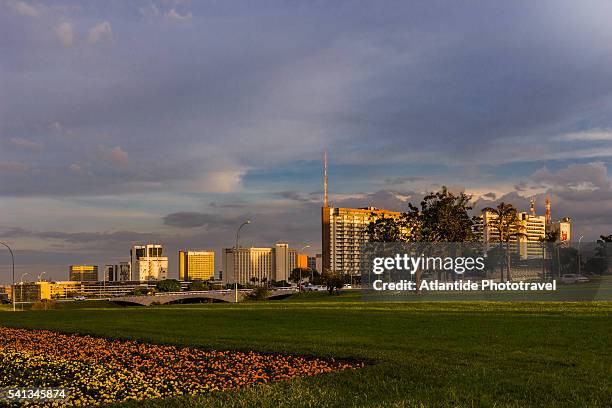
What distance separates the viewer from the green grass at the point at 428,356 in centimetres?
986

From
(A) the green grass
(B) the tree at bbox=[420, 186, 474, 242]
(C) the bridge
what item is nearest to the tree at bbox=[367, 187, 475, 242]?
(B) the tree at bbox=[420, 186, 474, 242]

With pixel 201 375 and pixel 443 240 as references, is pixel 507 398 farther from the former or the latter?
pixel 443 240

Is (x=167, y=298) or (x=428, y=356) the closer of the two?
(x=428, y=356)

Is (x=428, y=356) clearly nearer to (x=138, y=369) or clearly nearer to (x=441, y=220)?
(x=138, y=369)

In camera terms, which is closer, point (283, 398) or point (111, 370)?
point (283, 398)

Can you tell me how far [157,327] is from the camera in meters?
24.1

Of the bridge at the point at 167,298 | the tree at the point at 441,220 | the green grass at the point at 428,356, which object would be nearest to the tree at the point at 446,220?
the tree at the point at 441,220

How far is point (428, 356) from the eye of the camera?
1402 cm

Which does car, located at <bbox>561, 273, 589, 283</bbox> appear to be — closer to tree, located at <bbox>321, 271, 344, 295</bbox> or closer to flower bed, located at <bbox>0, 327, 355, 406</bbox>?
tree, located at <bbox>321, 271, 344, 295</bbox>

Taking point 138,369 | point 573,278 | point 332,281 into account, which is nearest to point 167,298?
point 332,281

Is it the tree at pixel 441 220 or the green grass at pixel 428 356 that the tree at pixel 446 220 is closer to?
the tree at pixel 441 220

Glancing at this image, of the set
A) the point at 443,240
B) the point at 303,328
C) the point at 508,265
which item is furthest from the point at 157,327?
the point at 443,240

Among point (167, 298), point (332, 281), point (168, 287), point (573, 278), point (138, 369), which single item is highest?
point (138, 369)

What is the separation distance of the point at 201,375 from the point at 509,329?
11.7 meters
